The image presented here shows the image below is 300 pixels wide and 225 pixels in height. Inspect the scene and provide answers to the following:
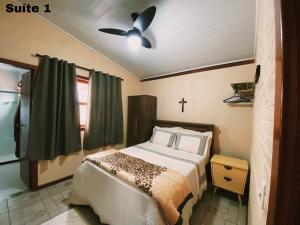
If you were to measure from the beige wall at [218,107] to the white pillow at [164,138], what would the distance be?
1.67 feet

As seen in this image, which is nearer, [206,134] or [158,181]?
[158,181]

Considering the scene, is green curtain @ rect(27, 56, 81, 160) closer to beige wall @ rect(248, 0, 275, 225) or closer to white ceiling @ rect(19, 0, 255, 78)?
white ceiling @ rect(19, 0, 255, 78)

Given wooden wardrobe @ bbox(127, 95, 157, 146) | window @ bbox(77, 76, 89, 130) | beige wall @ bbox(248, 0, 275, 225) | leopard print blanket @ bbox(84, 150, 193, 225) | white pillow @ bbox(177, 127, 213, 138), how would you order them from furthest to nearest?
wooden wardrobe @ bbox(127, 95, 157, 146), window @ bbox(77, 76, 89, 130), white pillow @ bbox(177, 127, 213, 138), leopard print blanket @ bbox(84, 150, 193, 225), beige wall @ bbox(248, 0, 275, 225)

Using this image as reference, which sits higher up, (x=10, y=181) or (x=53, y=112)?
(x=53, y=112)

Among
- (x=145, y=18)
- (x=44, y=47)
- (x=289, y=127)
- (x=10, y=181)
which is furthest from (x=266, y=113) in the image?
(x=10, y=181)

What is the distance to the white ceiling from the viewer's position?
1.70 m

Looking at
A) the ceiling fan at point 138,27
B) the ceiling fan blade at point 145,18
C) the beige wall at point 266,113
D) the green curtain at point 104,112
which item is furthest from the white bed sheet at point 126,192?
the ceiling fan blade at point 145,18

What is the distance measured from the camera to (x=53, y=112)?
234 cm

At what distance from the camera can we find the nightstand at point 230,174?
2023 millimetres

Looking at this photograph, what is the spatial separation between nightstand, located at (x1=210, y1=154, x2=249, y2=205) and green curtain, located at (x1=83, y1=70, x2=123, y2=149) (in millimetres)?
2209

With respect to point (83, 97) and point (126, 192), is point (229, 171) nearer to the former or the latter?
point (126, 192)

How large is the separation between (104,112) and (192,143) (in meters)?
1.98

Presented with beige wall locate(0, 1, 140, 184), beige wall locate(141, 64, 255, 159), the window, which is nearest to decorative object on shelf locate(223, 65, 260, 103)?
beige wall locate(141, 64, 255, 159)

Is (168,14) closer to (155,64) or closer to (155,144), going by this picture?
(155,64)
